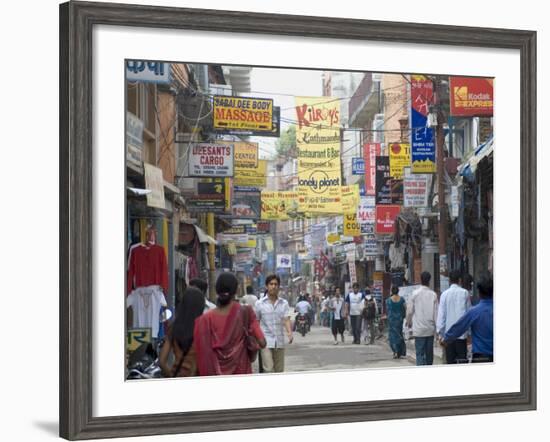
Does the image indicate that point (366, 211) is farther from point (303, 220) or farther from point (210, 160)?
point (210, 160)

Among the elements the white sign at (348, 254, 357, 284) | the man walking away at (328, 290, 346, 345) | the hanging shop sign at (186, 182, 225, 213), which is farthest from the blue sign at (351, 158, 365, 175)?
the hanging shop sign at (186, 182, 225, 213)

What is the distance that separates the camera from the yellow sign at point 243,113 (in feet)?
25.4

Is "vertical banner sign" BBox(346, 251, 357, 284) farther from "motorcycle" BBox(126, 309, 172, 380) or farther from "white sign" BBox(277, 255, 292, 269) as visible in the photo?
"motorcycle" BBox(126, 309, 172, 380)

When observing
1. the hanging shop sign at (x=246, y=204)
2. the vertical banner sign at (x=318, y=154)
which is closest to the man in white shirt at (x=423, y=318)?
the vertical banner sign at (x=318, y=154)

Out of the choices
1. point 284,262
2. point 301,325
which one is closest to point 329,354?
point 301,325

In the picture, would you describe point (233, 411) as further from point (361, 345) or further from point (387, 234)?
point (387, 234)

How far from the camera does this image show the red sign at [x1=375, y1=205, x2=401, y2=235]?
327 inches

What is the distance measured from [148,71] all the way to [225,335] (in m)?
1.76

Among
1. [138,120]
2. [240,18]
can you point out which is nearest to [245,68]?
[240,18]

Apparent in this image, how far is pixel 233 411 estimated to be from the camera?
770 centimetres

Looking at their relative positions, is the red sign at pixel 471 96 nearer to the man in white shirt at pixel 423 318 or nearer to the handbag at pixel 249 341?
the man in white shirt at pixel 423 318

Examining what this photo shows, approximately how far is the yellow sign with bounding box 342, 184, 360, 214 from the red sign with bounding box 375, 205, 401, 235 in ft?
0.60

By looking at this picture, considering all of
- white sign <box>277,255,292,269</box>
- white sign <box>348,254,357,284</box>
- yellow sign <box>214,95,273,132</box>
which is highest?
yellow sign <box>214,95,273,132</box>

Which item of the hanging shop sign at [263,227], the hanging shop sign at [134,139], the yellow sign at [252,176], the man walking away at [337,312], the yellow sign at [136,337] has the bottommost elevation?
the yellow sign at [136,337]
